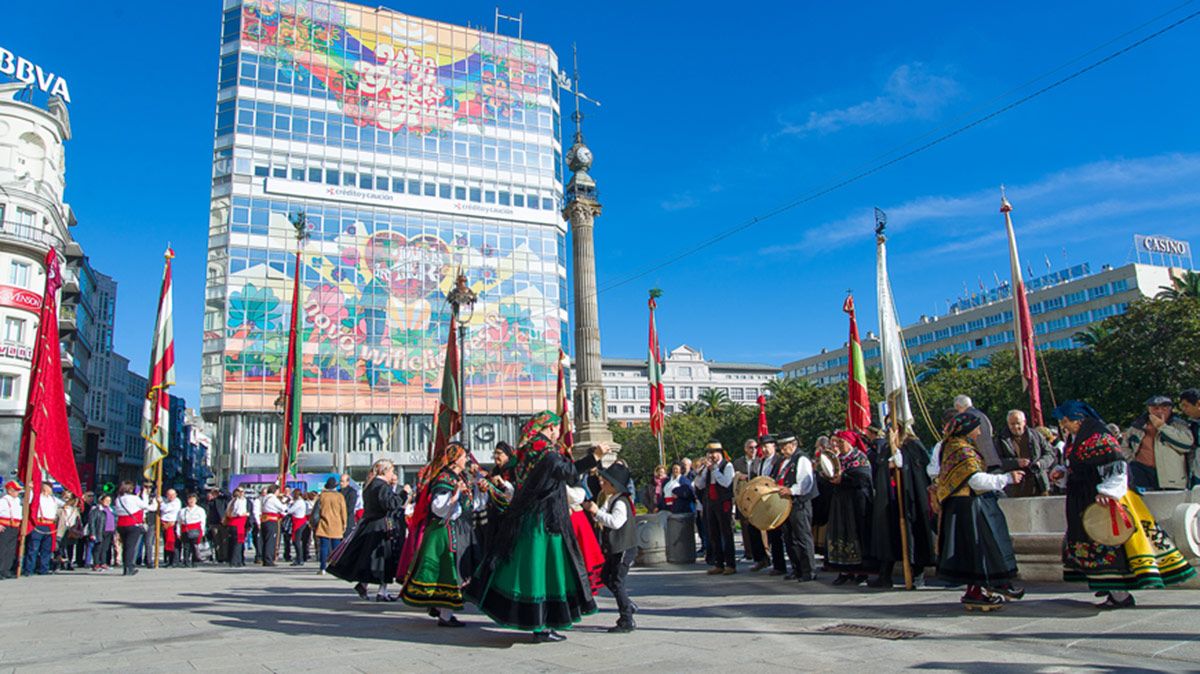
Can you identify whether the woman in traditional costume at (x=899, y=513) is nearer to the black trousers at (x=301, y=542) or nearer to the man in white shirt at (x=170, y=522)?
the black trousers at (x=301, y=542)

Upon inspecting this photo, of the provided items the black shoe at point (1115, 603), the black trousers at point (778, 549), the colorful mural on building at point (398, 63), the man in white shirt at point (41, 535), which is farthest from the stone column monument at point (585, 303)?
the colorful mural on building at point (398, 63)

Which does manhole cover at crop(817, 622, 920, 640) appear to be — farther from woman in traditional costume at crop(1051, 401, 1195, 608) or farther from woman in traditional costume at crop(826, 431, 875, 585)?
woman in traditional costume at crop(826, 431, 875, 585)

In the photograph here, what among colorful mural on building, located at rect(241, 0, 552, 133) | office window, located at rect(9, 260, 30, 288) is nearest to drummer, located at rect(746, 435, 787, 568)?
office window, located at rect(9, 260, 30, 288)

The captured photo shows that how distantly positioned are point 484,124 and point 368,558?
183ft

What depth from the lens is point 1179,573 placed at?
265 inches

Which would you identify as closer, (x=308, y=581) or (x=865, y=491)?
(x=865, y=491)

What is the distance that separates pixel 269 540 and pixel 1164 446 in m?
16.6

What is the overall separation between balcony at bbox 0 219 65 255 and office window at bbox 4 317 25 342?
3546mm

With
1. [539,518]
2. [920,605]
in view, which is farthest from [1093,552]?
[539,518]

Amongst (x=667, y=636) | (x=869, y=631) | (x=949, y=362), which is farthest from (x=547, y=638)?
(x=949, y=362)

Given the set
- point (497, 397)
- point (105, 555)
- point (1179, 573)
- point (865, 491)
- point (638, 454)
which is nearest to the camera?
point (1179, 573)

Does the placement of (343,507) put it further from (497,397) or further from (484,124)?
(484,124)

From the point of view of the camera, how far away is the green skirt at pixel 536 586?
259 inches

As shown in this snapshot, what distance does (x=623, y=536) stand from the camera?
292 inches
